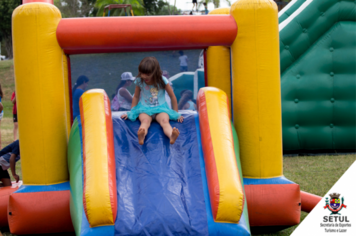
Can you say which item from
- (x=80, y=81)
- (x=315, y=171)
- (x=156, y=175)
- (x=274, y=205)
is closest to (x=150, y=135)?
(x=156, y=175)

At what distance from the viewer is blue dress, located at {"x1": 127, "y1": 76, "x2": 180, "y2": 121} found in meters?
3.55

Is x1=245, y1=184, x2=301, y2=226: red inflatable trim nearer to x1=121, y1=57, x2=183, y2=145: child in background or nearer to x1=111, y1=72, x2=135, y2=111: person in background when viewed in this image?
x1=121, y1=57, x2=183, y2=145: child in background

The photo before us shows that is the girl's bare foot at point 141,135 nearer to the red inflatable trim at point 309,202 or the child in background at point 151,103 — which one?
the child in background at point 151,103

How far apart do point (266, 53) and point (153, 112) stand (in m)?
1.12

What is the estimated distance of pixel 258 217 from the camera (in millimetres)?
3244

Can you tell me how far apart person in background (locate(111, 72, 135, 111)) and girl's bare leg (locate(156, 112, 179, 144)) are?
1.06 metres

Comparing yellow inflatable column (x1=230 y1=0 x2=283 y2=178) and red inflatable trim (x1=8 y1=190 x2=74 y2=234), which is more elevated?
yellow inflatable column (x1=230 y1=0 x2=283 y2=178)

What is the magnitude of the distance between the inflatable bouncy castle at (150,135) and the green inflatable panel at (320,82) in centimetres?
353

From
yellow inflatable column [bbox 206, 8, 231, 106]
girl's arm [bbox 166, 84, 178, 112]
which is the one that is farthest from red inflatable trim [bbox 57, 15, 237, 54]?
yellow inflatable column [bbox 206, 8, 231, 106]

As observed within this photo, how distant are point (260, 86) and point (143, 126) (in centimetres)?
107

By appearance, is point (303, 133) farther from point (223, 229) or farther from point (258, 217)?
point (223, 229)

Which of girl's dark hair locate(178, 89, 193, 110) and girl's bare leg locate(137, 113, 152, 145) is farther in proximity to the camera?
girl's dark hair locate(178, 89, 193, 110)

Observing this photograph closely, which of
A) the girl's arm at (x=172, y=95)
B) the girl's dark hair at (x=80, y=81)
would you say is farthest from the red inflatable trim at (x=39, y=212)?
the girl's dark hair at (x=80, y=81)

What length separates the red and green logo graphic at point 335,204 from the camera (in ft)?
10.6
